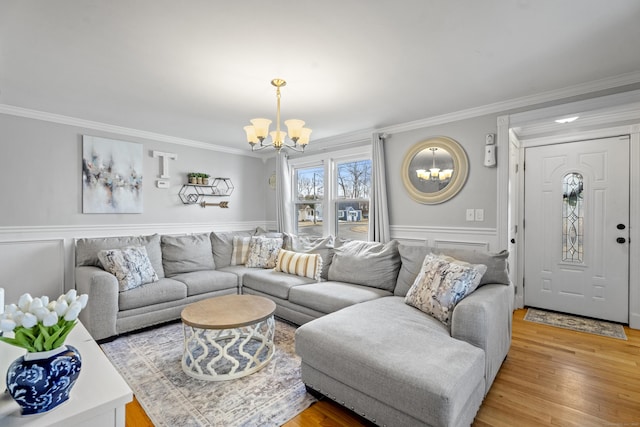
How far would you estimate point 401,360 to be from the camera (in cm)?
157

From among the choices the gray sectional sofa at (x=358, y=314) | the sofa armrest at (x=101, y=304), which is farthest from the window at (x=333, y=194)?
the sofa armrest at (x=101, y=304)

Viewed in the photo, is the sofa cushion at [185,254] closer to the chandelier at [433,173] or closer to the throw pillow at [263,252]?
the throw pillow at [263,252]

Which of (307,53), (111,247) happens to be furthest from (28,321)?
(111,247)

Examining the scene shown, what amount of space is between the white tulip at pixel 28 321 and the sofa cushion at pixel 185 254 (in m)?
2.92

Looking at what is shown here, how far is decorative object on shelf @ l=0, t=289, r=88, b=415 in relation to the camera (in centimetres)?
94

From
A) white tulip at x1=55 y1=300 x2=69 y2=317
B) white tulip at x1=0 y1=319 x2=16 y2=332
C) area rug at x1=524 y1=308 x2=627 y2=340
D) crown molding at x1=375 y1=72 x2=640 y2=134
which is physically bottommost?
area rug at x1=524 y1=308 x2=627 y2=340

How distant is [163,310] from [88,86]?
2245 mm

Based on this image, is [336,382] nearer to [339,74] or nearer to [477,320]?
[477,320]

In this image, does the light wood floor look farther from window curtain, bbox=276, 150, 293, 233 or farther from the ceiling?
window curtain, bbox=276, 150, 293, 233

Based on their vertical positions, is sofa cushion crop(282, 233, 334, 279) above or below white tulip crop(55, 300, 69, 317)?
below

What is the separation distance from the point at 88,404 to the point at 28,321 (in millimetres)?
349

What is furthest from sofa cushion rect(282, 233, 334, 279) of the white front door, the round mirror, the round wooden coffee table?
the white front door

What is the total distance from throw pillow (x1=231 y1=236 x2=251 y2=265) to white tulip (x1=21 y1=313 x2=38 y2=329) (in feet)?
11.1

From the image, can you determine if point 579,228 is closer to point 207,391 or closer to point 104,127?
point 207,391
